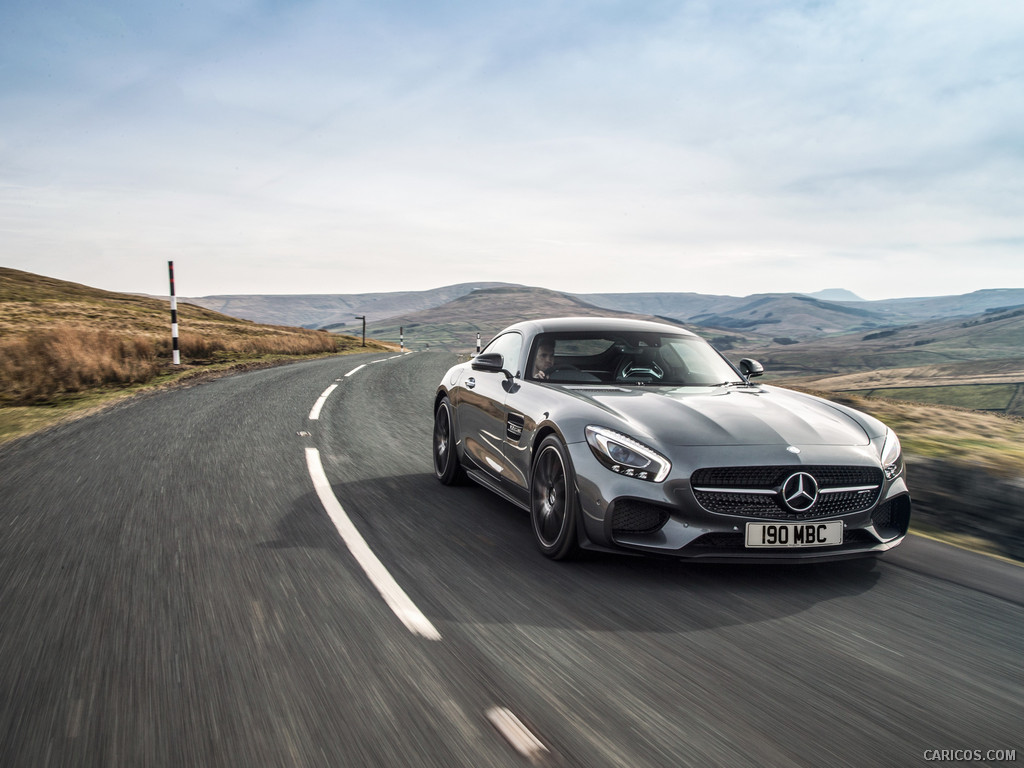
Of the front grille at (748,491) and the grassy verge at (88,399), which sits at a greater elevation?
the front grille at (748,491)

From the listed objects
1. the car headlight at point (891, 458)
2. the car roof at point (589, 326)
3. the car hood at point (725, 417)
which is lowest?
the car headlight at point (891, 458)

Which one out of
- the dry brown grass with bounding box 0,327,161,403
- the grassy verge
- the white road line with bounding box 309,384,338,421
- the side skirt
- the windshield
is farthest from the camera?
the dry brown grass with bounding box 0,327,161,403

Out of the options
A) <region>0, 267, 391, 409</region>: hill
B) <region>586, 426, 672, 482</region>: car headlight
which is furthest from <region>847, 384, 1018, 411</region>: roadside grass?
<region>586, 426, 672, 482</region>: car headlight

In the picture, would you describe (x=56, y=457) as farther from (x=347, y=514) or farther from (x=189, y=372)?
(x=189, y=372)

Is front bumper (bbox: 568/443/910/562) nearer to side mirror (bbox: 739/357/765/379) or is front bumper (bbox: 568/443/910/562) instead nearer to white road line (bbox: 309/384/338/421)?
side mirror (bbox: 739/357/765/379)

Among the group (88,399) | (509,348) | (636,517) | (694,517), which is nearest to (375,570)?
(636,517)

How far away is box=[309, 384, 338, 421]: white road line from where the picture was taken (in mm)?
10791

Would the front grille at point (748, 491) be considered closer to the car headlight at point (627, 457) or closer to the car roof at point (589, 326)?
the car headlight at point (627, 457)

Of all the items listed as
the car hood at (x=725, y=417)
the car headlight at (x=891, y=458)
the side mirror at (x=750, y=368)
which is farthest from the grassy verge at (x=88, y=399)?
the car headlight at (x=891, y=458)

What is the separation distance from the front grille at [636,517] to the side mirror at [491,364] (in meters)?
1.81

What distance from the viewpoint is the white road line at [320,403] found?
10.8 metres

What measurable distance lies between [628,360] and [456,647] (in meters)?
3.22

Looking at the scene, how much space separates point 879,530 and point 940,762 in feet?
6.48

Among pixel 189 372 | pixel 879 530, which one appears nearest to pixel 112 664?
pixel 879 530
